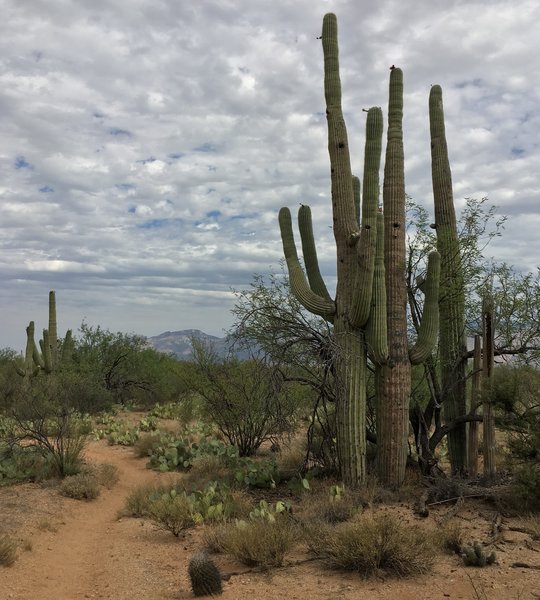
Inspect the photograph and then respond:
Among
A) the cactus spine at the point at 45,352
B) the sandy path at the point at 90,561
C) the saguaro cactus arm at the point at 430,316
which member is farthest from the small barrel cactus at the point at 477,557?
the cactus spine at the point at 45,352

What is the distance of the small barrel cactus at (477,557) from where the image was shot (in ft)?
19.8

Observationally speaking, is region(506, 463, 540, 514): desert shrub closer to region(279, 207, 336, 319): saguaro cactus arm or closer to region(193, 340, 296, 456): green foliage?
region(279, 207, 336, 319): saguaro cactus arm

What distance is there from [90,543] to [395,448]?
203 inches

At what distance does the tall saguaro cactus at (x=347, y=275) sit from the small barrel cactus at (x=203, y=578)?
12.6ft

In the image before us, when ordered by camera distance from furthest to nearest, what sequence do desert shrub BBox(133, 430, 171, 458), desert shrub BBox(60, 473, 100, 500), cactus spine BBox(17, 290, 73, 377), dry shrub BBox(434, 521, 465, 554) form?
cactus spine BBox(17, 290, 73, 377) < desert shrub BBox(133, 430, 171, 458) < desert shrub BBox(60, 473, 100, 500) < dry shrub BBox(434, 521, 465, 554)

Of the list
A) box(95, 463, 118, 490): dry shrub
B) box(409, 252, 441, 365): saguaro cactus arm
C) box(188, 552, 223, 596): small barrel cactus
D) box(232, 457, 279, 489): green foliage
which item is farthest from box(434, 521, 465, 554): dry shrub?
box(95, 463, 118, 490): dry shrub

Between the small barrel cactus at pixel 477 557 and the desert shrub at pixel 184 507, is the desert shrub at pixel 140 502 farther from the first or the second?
the small barrel cactus at pixel 477 557

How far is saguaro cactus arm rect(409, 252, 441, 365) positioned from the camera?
31.5 feet

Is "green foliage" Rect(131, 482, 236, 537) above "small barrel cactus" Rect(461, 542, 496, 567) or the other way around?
the other way around

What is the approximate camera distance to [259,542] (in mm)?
6754

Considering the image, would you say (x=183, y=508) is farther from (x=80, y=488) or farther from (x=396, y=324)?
(x=396, y=324)

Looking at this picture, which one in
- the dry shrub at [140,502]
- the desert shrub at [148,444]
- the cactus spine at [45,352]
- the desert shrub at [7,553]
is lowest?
the desert shrub at [148,444]

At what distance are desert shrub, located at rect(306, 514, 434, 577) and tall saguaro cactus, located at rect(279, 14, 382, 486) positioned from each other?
2.81 m

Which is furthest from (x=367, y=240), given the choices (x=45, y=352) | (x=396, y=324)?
(x=45, y=352)
